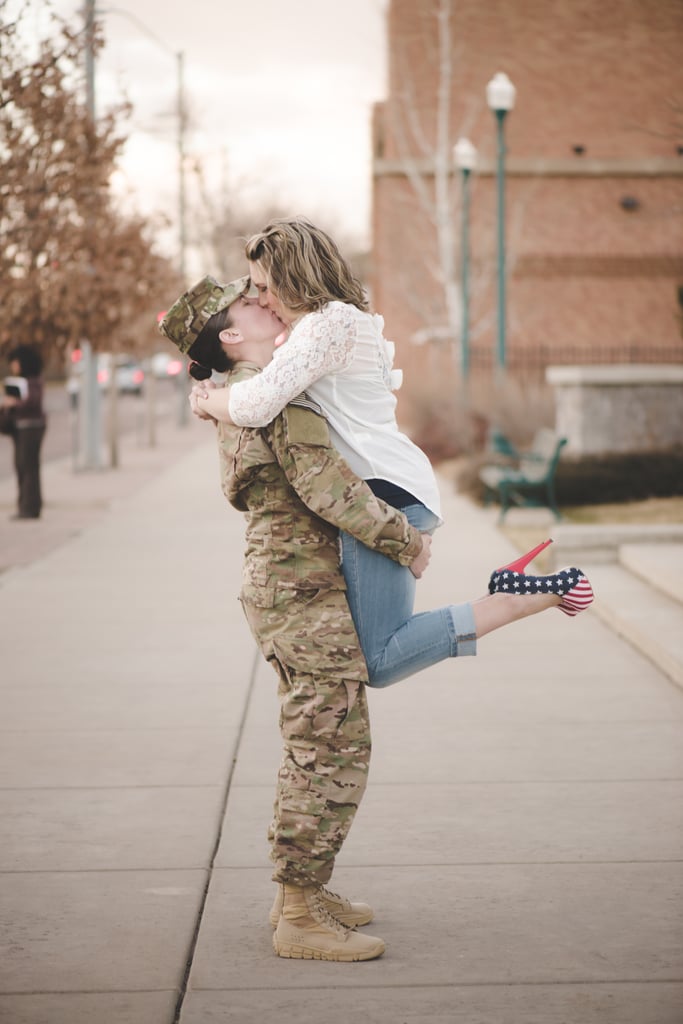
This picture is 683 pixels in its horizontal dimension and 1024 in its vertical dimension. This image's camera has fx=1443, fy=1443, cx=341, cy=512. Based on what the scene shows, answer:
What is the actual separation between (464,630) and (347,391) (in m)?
0.71

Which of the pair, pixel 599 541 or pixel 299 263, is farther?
pixel 599 541

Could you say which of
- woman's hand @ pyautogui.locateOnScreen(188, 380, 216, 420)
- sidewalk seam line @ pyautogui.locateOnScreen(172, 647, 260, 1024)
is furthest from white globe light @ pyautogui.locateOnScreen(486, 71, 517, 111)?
woman's hand @ pyautogui.locateOnScreen(188, 380, 216, 420)

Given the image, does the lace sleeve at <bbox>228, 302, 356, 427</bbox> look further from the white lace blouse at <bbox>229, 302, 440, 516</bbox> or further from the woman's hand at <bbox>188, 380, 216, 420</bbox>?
the woman's hand at <bbox>188, 380, 216, 420</bbox>

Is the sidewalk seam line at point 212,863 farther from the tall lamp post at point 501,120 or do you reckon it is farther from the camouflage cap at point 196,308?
the tall lamp post at point 501,120

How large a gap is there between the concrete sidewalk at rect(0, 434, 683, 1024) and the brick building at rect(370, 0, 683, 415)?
24.5 metres

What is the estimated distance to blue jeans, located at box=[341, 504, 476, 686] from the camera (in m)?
3.82

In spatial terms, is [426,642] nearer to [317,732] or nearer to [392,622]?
[392,622]

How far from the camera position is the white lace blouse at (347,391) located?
369cm

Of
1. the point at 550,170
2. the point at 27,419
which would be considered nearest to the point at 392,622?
the point at 27,419

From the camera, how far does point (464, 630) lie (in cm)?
385

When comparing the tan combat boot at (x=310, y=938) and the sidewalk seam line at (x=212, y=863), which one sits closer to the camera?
the sidewalk seam line at (x=212, y=863)

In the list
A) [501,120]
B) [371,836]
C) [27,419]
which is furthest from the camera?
[501,120]

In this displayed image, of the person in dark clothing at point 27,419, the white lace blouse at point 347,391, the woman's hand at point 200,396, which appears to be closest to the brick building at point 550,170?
the person in dark clothing at point 27,419

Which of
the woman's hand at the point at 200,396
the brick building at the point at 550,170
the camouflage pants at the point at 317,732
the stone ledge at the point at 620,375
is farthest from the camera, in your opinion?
the brick building at the point at 550,170
